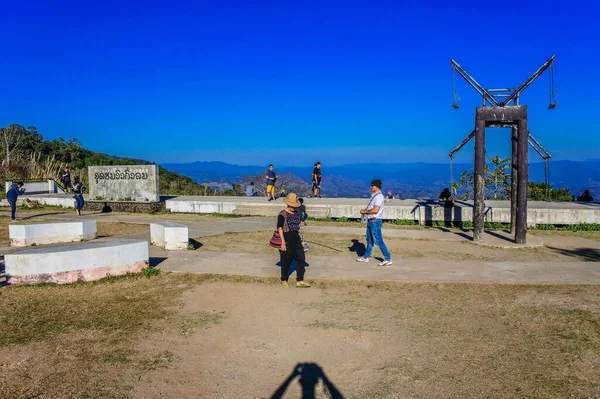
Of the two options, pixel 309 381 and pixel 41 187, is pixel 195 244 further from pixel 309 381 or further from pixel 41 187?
pixel 41 187

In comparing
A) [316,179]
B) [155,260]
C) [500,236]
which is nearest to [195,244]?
[155,260]

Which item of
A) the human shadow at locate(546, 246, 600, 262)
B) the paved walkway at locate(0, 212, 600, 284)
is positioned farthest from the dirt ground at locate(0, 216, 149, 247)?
the human shadow at locate(546, 246, 600, 262)

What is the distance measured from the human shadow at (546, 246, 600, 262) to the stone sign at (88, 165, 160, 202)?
48.4ft

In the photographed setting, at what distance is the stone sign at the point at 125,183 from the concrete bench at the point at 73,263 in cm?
1176

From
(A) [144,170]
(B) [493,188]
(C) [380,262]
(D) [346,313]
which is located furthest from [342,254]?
(B) [493,188]

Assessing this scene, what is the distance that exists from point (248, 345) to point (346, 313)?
1616mm

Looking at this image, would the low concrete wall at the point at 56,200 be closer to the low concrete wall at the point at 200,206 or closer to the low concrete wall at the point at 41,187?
the low concrete wall at the point at 41,187

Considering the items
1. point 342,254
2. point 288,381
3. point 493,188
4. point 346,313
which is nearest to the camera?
point 288,381

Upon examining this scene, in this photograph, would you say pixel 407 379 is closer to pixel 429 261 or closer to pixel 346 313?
pixel 346 313

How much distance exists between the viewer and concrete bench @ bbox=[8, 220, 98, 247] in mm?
11469

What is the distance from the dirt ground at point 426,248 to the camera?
10383 millimetres

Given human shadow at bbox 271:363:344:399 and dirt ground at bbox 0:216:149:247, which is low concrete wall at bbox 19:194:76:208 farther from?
human shadow at bbox 271:363:344:399

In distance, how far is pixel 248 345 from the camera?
551cm

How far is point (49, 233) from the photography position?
468 inches
